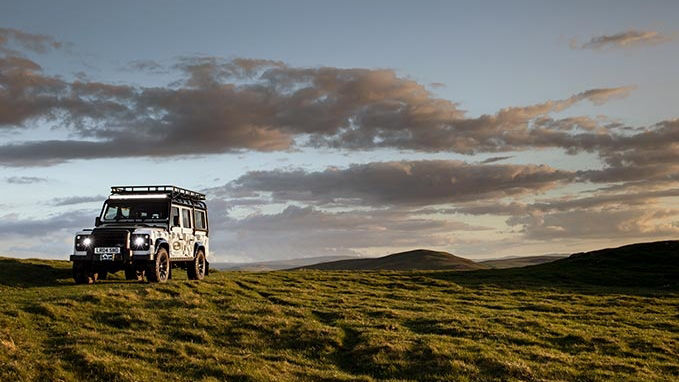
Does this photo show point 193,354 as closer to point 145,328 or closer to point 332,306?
point 145,328

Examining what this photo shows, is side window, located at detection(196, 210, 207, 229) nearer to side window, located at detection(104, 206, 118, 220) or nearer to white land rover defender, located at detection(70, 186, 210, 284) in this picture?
white land rover defender, located at detection(70, 186, 210, 284)

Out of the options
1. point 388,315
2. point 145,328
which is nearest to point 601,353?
point 388,315

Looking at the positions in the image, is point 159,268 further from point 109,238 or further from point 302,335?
point 302,335

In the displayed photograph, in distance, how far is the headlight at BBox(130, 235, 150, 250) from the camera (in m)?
31.5

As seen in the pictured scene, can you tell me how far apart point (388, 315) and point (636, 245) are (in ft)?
213

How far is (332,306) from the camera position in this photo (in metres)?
33.5

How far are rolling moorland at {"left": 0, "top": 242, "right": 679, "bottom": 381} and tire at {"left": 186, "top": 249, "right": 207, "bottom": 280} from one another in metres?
1.13

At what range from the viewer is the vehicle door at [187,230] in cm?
3566

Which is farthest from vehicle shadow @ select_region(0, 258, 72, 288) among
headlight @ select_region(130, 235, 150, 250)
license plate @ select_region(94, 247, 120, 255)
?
headlight @ select_region(130, 235, 150, 250)

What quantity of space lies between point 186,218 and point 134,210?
A: 125 inches

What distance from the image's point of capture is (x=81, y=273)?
3316 cm

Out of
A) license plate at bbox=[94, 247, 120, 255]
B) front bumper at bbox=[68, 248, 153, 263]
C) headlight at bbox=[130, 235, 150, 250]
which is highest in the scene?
headlight at bbox=[130, 235, 150, 250]

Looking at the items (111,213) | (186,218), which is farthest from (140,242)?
(186,218)

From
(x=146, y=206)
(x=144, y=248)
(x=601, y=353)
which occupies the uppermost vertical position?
(x=146, y=206)
